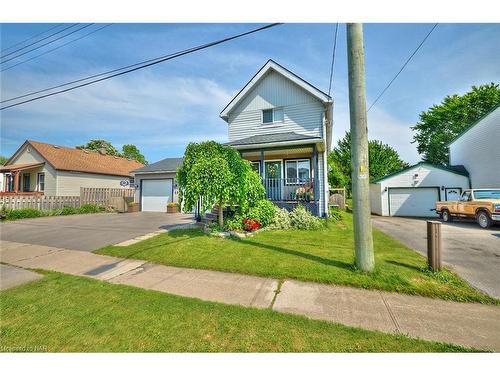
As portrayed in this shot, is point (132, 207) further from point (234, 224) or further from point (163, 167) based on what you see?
point (234, 224)

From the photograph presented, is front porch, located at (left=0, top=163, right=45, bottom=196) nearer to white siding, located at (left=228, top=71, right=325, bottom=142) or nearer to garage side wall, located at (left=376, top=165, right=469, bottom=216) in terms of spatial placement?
white siding, located at (left=228, top=71, right=325, bottom=142)

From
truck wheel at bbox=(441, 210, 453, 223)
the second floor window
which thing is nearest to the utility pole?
the second floor window

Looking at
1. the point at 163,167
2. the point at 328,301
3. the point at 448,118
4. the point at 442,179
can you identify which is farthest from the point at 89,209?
the point at 448,118

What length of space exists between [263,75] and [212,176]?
8.88 m

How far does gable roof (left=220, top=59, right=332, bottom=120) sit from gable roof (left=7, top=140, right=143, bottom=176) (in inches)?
631

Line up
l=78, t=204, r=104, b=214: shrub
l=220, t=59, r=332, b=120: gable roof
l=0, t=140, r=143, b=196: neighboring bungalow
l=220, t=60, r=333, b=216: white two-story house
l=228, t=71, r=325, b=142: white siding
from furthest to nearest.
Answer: l=0, t=140, r=143, b=196: neighboring bungalow
l=78, t=204, r=104, b=214: shrub
l=228, t=71, r=325, b=142: white siding
l=220, t=59, r=332, b=120: gable roof
l=220, t=60, r=333, b=216: white two-story house

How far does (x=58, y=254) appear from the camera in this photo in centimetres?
652

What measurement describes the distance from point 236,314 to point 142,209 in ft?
58.4

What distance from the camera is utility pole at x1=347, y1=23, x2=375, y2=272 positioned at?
4.48 metres

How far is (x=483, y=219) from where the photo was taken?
1013cm

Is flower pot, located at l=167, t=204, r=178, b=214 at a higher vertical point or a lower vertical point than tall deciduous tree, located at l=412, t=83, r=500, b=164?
lower

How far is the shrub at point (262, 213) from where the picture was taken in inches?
360

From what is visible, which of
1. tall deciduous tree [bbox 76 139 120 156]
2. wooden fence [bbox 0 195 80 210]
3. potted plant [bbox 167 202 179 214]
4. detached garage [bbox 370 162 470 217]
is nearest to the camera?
wooden fence [bbox 0 195 80 210]
